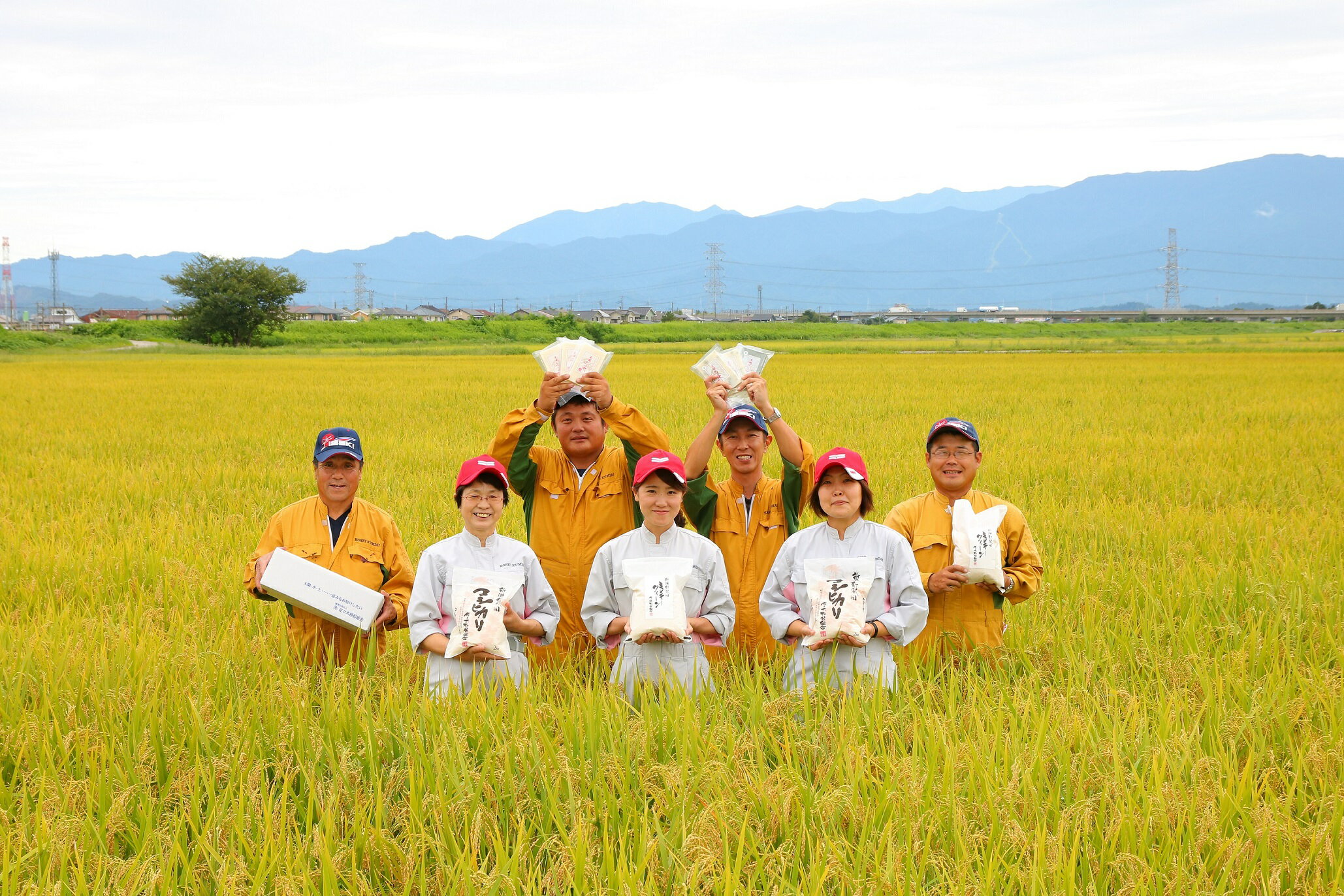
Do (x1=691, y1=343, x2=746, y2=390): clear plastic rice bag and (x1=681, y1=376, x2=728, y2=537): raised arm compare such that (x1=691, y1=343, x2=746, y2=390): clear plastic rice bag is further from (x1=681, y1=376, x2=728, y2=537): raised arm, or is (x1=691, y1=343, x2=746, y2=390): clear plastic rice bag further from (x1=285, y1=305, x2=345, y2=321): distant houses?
(x1=285, y1=305, x2=345, y2=321): distant houses

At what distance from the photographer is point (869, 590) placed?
12.1ft

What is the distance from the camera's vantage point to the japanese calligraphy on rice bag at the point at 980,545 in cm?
388

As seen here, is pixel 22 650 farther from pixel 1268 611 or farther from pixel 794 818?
pixel 1268 611

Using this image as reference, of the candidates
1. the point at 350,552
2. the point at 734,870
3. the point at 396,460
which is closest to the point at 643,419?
the point at 350,552

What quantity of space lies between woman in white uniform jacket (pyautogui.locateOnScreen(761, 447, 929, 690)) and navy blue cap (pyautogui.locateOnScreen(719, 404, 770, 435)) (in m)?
0.49

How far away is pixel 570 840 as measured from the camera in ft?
8.52

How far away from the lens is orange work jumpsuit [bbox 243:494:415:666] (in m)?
4.22

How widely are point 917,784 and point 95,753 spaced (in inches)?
102

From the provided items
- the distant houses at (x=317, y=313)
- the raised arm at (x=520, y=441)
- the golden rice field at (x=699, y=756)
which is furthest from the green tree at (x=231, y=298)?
the raised arm at (x=520, y=441)

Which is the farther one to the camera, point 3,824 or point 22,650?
point 22,650

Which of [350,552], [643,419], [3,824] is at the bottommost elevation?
[3,824]

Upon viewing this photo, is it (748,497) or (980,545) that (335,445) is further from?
(980,545)

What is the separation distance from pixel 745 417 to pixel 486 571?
1.34 metres

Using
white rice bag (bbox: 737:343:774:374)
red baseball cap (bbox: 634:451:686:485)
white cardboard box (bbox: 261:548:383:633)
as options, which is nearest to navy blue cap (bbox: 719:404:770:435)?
white rice bag (bbox: 737:343:774:374)
